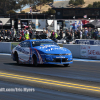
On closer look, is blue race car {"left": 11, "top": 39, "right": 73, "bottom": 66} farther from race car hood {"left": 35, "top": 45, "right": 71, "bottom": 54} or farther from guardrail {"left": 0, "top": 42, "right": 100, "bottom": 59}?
guardrail {"left": 0, "top": 42, "right": 100, "bottom": 59}

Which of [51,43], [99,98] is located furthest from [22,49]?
[99,98]

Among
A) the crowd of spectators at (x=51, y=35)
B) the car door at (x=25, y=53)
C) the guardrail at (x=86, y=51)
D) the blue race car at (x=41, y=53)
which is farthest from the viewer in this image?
the crowd of spectators at (x=51, y=35)

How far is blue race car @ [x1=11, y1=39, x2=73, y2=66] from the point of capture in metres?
14.2

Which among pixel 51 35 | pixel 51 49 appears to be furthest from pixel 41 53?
pixel 51 35

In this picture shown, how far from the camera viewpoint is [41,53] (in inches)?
564

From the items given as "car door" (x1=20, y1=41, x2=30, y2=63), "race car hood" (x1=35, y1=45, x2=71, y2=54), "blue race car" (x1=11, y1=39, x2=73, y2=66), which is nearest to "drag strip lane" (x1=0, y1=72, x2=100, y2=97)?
"blue race car" (x1=11, y1=39, x2=73, y2=66)

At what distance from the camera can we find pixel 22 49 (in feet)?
51.5

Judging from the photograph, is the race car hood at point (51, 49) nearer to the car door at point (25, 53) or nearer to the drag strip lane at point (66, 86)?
the car door at point (25, 53)

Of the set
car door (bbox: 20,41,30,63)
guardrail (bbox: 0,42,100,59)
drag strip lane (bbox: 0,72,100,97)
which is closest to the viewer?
drag strip lane (bbox: 0,72,100,97)

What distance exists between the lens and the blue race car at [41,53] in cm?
1420

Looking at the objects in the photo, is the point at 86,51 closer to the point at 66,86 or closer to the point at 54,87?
the point at 66,86

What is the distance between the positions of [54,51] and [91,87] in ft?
18.2

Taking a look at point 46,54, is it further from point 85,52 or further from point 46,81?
point 85,52

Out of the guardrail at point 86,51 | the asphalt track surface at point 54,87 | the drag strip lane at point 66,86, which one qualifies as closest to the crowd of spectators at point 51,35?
the guardrail at point 86,51
